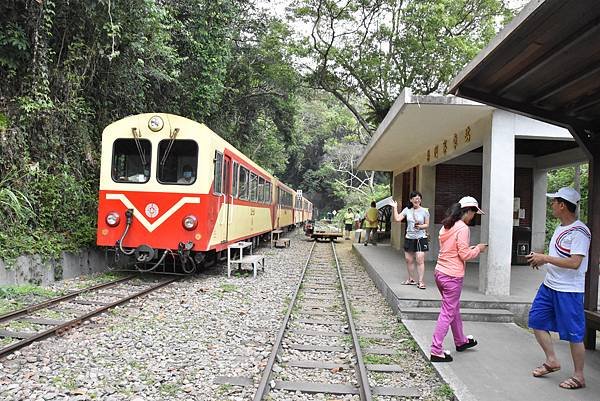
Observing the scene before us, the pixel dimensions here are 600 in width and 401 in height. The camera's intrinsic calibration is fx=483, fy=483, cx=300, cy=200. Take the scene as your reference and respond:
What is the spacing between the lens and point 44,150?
9.15 metres

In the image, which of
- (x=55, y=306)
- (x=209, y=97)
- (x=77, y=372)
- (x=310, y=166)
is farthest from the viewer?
(x=310, y=166)

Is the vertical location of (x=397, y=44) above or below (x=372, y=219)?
above

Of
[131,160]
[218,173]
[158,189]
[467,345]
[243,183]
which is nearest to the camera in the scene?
[467,345]

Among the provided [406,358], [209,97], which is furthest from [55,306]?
[209,97]

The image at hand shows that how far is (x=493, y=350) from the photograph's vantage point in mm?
5027

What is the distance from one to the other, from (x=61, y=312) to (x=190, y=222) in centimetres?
277

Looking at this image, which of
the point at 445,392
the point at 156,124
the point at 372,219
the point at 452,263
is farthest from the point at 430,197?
the point at 445,392

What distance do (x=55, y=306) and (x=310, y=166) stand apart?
161 feet

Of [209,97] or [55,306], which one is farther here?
[209,97]

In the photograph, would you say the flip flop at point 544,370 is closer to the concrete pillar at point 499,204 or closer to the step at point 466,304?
the step at point 466,304

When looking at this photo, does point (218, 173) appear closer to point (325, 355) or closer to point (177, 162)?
point (177, 162)

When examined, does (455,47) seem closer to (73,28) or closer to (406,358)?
(73,28)

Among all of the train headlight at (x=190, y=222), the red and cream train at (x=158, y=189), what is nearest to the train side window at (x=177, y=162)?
the red and cream train at (x=158, y=189)

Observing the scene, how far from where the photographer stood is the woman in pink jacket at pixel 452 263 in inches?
180
